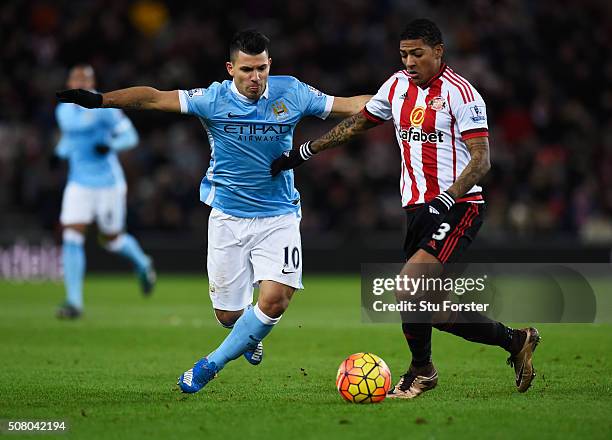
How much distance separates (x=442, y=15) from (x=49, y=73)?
7815 millimetres

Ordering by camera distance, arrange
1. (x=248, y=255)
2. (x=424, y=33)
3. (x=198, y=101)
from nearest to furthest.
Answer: (x=424, y=33) < (x=198, y=101) < (x=248, y=255)

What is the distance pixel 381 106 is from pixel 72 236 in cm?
658

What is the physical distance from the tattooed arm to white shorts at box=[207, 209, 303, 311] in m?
0.90

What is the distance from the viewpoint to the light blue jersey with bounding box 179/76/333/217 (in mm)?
7645

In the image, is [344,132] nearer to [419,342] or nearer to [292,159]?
[292,159]

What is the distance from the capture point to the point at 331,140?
25.5ft

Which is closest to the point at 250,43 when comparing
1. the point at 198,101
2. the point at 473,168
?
the point at 198,101

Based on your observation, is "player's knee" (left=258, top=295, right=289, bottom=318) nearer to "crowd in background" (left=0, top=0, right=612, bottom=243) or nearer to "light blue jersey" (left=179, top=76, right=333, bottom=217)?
"light blue jersey" (left=179, top=76, right=333, bottom=217)

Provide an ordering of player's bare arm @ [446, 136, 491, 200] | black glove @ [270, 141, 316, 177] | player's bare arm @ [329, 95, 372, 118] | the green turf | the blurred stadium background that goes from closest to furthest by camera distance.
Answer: the green turf
player's bare arm @ [446, 136, 491, 200]
black glove @ [270, 141, 316, 177]
player's bare arm @ [329, 95, 372, 118]
the blurred stadium background

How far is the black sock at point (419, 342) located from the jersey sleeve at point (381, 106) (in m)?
1.43

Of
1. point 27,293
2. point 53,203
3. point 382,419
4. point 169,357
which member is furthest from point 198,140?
point 382,419

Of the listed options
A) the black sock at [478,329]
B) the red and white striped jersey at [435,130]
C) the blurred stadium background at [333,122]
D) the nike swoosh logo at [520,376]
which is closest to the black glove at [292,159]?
the red and white striped jersey at [435,130]

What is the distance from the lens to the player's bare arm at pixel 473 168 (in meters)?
6.96

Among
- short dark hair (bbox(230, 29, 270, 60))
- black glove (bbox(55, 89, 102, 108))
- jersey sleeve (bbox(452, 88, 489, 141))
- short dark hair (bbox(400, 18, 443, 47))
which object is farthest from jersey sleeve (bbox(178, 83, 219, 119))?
jersey sleeve (bbox(452, 88, 489, 141))
